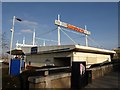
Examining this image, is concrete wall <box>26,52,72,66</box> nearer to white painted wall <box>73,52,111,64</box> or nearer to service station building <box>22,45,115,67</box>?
service station building <box>22,45,115,67</box>

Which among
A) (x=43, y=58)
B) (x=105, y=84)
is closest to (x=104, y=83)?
(x=105, y=84)

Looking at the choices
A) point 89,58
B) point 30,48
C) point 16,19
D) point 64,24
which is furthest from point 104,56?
point 16,19

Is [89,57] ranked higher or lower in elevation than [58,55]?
lower

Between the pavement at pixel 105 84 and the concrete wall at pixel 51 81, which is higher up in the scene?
the concrete wall at pixel 51 81

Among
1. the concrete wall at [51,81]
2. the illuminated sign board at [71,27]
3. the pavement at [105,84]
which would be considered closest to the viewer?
the concrete wall at [51,81]

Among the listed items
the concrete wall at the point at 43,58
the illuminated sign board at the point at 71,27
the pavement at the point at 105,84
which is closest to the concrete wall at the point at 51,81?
the pavement at the point at 105,84

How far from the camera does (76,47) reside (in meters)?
30.0

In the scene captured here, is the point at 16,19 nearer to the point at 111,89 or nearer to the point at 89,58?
the point at 111,89

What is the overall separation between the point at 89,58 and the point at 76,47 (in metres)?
8.43

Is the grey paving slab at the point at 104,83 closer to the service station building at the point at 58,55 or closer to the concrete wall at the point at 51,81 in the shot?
the concrete wall at the point at 51,81

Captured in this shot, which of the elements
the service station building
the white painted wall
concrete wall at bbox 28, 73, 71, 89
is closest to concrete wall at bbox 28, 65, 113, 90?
concrete wall at bbox 28, 73, 71, 89

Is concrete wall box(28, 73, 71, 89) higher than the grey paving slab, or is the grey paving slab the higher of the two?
concrete wall box(28, 73, 71, 89)

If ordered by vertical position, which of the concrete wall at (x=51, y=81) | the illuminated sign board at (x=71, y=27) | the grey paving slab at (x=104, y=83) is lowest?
the grey paving slab at (x=104, y=83)

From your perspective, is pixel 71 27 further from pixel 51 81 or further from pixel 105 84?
pixel 51 81
